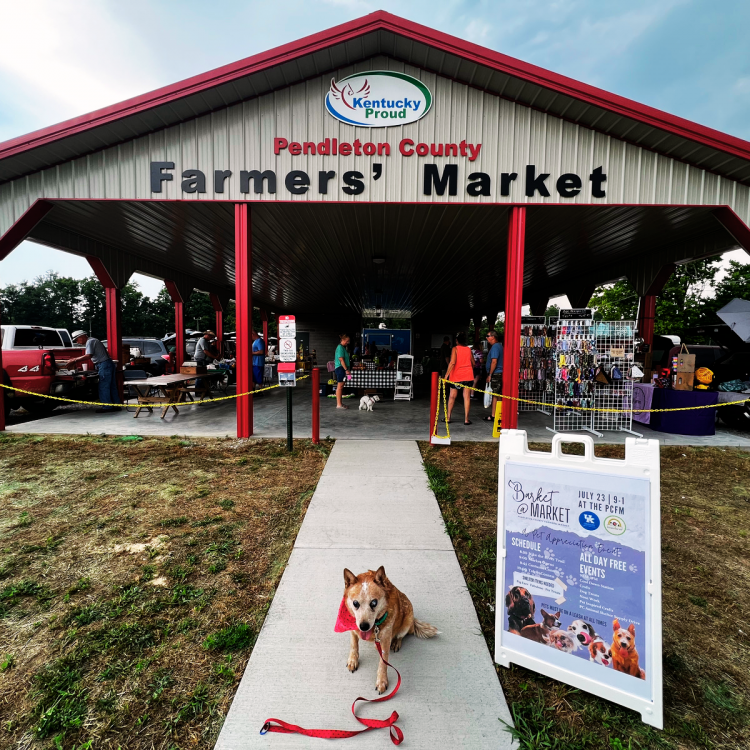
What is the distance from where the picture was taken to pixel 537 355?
966 centimetres

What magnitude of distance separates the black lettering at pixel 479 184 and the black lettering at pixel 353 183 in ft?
5.69

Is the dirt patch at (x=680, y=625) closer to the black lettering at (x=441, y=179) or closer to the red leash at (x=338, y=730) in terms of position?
the red leash at (x=338, y=730)

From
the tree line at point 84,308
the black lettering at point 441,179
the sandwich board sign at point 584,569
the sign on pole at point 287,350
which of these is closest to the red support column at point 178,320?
the sign on pole at point 287,350

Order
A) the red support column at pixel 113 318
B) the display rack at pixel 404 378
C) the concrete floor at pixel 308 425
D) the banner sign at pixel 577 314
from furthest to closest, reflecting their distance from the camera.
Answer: the display rack at pixel 404 378 → the red support column at pixel 113 318 → the banner sign at pixel 577 314 → the concrete floor at pixel 308 425

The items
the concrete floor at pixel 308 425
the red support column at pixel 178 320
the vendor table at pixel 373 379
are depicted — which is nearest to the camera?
the concrete floor at pixel 308 425

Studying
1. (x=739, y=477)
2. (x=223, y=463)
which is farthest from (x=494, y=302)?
(x=223, y=463)

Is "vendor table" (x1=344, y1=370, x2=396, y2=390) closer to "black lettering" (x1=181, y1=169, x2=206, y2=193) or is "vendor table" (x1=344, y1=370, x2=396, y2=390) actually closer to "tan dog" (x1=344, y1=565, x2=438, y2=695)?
"black lettering" (x1=181, y1=169, x2=206, y2=193)

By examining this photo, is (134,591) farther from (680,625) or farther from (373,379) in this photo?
(373,379)

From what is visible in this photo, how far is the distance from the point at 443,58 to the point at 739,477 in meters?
7.27

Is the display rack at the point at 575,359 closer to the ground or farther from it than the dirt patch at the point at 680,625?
farther from it

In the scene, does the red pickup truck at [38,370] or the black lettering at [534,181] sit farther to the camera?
the red pickup truck at [38,370]

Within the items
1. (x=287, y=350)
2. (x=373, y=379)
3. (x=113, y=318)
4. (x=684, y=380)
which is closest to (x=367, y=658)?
(x=287, y=350)

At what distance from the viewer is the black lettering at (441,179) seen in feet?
21.7

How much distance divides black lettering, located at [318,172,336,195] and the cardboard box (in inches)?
296
